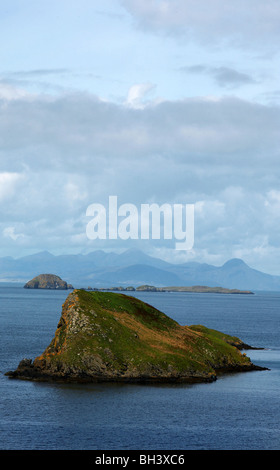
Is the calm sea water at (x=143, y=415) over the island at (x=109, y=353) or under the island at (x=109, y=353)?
under

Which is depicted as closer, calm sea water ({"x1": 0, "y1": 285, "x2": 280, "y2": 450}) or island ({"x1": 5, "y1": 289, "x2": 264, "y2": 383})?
calm sea water ({"x1": 0, "y1": 285, "x2": 280, "y2": 450})

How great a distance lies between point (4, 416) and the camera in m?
63.3

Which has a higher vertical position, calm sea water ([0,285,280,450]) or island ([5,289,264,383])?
island ([5,289,264,383])

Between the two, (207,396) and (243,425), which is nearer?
(243,425)

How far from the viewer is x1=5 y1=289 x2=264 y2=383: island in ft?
277

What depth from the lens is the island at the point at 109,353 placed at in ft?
277

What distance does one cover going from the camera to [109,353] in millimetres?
86062

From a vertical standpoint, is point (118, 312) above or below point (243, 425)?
above

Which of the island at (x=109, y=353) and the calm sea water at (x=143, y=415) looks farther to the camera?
the island at (x=109, y=353)

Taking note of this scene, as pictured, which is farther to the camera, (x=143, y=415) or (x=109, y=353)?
(x=109, y=353)

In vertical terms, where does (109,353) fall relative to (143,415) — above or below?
above
